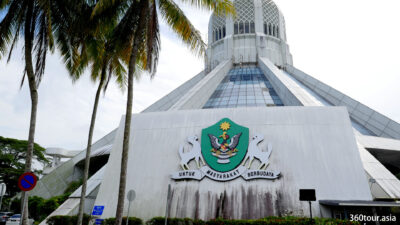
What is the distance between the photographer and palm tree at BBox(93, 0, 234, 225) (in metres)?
10.8

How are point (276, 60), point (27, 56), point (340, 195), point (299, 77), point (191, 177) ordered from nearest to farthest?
point (27, 56)
point (340, 195)
point (191, 177)
point (299, 77)
point (276, 60)

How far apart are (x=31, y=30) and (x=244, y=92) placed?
1745 centimetres

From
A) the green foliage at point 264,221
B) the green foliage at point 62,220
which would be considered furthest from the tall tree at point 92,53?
the green foliage at point 264,221

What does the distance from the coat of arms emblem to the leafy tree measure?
27270mm

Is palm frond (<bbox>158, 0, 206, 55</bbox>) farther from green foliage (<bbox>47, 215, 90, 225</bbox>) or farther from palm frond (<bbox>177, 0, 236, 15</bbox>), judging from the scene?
green foliage (<bbox>47, 215, 90, 225</bbox>)

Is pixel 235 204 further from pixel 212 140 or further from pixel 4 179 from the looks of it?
pixel 4 179

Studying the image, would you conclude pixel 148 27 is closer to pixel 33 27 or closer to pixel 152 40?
pixel 152 40

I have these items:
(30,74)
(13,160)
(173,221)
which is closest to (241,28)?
(173,221)

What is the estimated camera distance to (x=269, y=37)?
36062 millimetres

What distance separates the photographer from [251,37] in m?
36.0

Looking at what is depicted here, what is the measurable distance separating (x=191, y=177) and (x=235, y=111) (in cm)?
451

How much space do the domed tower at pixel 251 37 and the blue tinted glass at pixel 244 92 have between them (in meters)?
3.90

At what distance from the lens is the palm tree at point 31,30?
1085cm

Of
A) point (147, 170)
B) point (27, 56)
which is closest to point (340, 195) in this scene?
A: point (147, 170)
